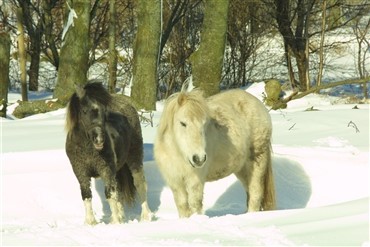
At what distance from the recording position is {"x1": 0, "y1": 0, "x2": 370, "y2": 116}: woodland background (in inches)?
599

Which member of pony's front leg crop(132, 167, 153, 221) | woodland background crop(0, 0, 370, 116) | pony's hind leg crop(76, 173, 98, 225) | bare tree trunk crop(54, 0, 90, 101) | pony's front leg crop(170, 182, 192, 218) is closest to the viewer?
pony's front leg crop(170, 182, 192, 218)

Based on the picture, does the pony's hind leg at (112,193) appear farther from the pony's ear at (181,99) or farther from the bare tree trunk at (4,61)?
the bare tree trunk at (4,61)

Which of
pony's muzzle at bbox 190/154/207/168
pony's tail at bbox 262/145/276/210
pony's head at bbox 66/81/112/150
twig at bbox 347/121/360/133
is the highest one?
pony's head at bbox 66/81/112/150

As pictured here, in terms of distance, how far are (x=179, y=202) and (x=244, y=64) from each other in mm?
14887

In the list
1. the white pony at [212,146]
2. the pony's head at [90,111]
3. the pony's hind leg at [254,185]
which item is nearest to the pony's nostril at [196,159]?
the white pony at [212,146]

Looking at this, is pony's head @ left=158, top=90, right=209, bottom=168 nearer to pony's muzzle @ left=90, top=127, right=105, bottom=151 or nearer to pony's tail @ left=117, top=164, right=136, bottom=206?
pony's muzzle @ left=90, top=127, right=105, bottom=151

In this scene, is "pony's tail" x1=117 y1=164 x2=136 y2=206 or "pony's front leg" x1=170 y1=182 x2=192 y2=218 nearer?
"pony's front leg" x1=170 y1=182 x2=192 y2=218

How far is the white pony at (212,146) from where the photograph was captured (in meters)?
7.14

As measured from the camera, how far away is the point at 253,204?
852 centimetres

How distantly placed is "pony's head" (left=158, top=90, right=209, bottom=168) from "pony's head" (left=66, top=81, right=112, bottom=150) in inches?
25.6

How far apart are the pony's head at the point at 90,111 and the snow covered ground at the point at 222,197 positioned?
3.10 feet

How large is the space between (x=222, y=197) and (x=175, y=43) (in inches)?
483

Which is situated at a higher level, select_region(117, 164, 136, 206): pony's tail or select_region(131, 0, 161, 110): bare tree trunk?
select_region(131, 0, 161, 110): bare tree trunk

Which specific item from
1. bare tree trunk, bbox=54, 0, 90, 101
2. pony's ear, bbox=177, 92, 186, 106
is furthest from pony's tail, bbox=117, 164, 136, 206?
bare tree trunk, bbox=54, 0, 90, 101
